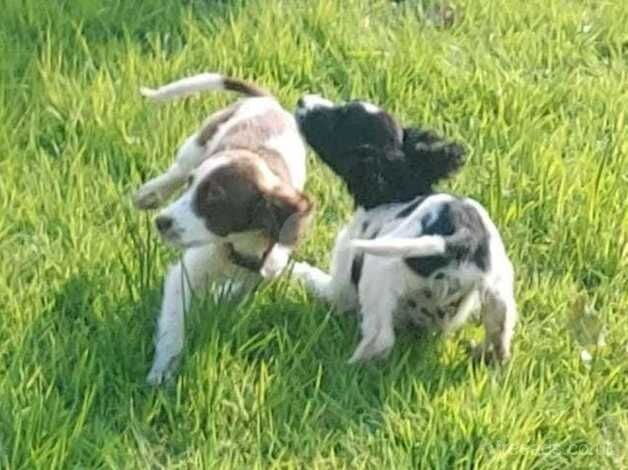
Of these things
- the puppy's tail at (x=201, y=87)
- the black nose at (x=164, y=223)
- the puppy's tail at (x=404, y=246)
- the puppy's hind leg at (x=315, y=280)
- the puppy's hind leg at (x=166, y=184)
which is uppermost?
the puppy's tail at (x=404, y=246)

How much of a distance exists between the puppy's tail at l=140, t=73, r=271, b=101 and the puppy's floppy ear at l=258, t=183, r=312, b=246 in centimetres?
79

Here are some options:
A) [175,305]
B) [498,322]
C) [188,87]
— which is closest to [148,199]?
[188,87]

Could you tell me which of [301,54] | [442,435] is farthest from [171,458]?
[301,54]

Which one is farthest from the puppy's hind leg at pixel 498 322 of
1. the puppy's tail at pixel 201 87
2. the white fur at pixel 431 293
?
the puppy's tail at pixel 201 87

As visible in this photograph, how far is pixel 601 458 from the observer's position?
13.3 feet

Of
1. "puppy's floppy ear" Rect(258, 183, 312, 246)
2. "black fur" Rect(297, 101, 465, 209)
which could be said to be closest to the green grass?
"puppy's floppy ear" Rect(258, 183, 312, 246)

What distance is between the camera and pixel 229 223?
426 centimetres

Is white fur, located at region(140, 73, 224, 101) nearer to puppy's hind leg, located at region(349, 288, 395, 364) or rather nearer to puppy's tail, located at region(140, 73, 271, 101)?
puppy's tail, located at region(140, 73, 271, 101)

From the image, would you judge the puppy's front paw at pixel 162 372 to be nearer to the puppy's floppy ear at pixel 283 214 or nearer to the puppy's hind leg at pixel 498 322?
the puppy's floppy ear at pixel 283 214

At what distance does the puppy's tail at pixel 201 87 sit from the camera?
494 centimetres

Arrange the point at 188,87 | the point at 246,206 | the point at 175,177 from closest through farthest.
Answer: the point at 246,206, the point at 175,177, the point at 188,87

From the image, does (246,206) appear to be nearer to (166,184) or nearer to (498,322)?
(166,184)

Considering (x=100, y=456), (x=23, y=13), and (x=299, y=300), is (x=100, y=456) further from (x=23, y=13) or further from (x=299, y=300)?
(x=23, y=13)

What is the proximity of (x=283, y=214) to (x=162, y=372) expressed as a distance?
54 cm
